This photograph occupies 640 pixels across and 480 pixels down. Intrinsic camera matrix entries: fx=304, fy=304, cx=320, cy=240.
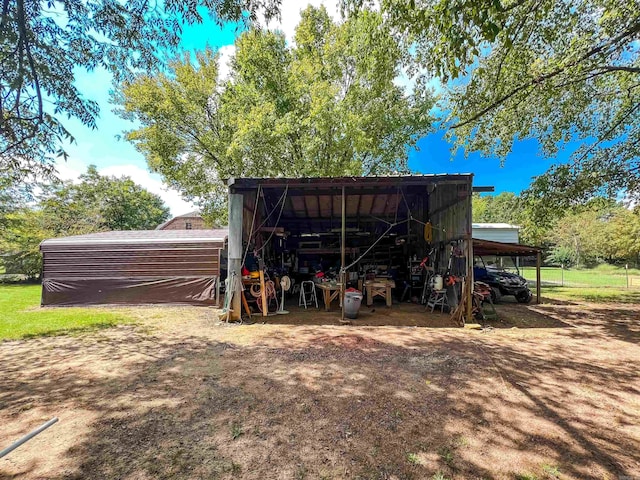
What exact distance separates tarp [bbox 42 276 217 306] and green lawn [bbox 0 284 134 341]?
57cm

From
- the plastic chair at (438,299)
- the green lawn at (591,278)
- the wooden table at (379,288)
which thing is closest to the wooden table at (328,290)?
the wooden table at (379,288)

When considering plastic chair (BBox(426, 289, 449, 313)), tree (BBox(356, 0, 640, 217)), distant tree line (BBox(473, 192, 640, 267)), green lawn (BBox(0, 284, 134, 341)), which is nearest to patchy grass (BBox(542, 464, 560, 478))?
tree (BBox(356, 0, 640, 217))

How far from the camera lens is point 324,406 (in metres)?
2.86

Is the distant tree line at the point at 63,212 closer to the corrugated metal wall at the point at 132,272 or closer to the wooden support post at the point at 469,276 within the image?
the corrugated metal wall at the point at 132,272

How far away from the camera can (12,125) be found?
12.0 feet

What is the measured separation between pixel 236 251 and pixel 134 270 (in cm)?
460

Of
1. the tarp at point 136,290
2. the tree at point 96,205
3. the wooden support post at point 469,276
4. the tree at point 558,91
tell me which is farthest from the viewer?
the tree at point 96,205

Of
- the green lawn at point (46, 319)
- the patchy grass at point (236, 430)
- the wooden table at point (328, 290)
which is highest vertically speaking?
the wooden table at point (328, 290)

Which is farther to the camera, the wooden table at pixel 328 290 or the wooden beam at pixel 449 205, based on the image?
the wooden table at pixel 328 290

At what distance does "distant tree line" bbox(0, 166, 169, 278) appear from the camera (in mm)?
15562

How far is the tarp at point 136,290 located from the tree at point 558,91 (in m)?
8.02

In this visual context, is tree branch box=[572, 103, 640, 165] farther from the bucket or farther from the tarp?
the tarp

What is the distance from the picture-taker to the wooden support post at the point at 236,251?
22.0 ft

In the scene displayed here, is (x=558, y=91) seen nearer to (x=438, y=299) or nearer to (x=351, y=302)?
(x=438, y=299)
